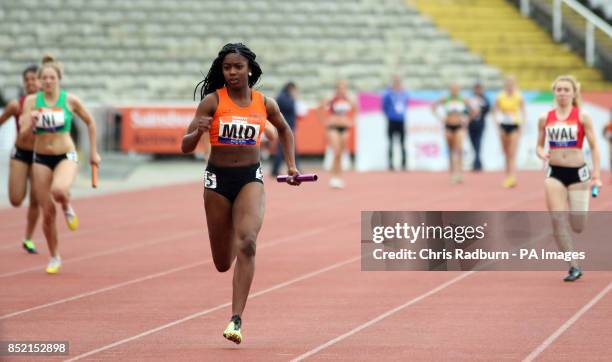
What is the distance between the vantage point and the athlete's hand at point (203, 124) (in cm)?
870

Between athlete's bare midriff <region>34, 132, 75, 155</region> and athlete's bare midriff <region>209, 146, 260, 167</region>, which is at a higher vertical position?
athlete's bare midriff <region>209, 146, 260, 167</region>

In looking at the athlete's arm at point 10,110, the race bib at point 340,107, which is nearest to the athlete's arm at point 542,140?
the athlete's arm at point 10,110

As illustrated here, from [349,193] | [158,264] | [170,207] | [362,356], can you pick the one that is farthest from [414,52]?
[362,356]

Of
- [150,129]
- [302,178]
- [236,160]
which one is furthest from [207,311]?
[150,129]

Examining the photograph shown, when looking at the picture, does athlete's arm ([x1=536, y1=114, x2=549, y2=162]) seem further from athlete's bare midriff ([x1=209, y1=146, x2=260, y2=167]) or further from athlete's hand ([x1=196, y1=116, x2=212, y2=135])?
athlete's hand ([x1=196, y1=116, x2=212, y2=135])

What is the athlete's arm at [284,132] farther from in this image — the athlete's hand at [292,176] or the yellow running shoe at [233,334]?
the yellow running shoe at [233,334]

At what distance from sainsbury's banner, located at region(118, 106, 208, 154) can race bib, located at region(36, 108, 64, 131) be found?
751 inches

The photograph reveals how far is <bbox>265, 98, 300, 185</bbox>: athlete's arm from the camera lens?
9195 mm

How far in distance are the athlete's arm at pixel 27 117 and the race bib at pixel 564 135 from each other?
4792 millimetres

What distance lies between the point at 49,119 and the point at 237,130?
4553 mm

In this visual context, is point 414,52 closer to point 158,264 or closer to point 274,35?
point 274,35

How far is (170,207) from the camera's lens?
21.5 metres

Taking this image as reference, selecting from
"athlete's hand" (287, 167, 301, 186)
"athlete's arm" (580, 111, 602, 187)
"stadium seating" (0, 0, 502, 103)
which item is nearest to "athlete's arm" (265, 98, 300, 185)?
"athlete's hand" (287, 167, 301, 186)

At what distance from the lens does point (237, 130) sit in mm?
8992
